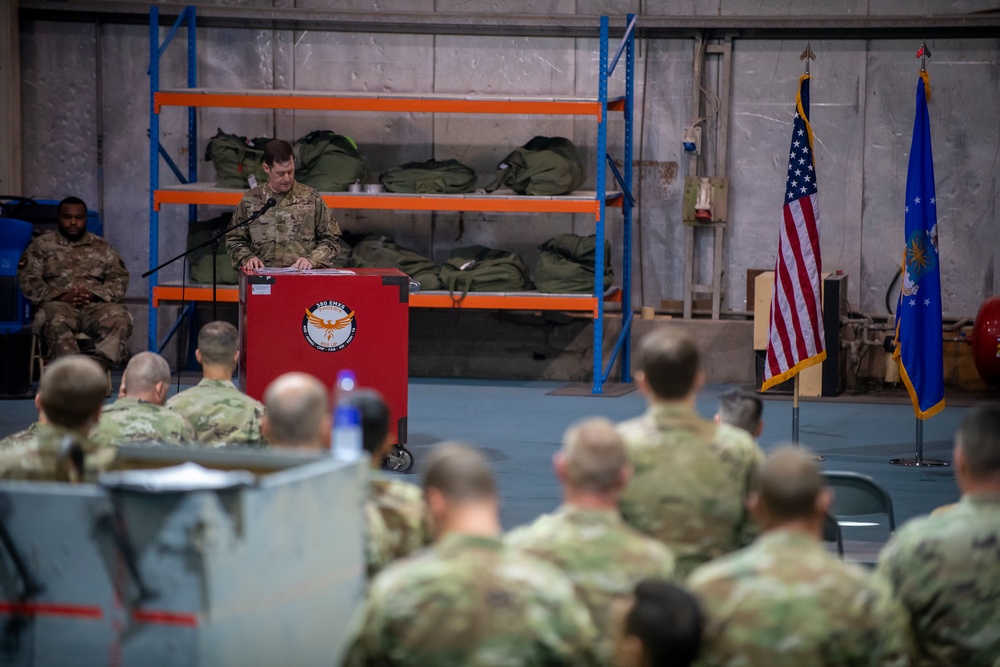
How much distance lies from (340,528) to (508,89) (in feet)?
32.2

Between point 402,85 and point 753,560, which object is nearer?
point 753,560

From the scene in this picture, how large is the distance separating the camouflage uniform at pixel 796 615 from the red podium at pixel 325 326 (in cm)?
458

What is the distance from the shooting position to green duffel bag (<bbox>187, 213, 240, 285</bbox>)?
1145 cm

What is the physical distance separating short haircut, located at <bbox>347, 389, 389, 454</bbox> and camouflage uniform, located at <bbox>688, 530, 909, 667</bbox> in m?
1.20

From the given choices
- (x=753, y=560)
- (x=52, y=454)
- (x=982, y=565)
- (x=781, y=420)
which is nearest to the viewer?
(x=753, y=560)

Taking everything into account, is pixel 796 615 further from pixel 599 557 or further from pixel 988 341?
pixel 988 341

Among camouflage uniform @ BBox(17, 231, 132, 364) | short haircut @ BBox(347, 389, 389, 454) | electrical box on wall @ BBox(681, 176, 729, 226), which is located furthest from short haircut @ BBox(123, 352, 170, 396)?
electrical box on wall @ BBox(681, 176, 729, 226)

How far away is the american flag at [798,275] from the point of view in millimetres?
7906

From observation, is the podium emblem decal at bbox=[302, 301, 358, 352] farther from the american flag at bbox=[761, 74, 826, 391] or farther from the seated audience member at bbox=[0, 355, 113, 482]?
the seated audience member at bbox=[0, 355, 113, 482]

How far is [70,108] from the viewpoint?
488 inches

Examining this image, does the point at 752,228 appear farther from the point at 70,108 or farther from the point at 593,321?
the point at 70,108

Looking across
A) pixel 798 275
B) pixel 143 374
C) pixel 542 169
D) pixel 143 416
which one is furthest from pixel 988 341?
pixel 143 416

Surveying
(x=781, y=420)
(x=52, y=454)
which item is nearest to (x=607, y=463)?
(x=52, y=454)

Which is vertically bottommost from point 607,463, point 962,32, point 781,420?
point 781,420
